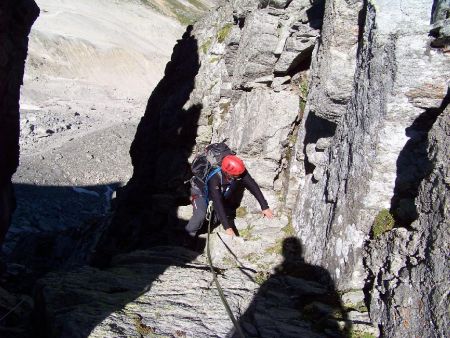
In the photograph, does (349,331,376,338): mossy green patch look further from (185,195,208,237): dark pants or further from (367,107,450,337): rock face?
(185,195,208,237): dark pants

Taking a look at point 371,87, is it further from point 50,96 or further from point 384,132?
point 50,96

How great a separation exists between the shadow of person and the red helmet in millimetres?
2913

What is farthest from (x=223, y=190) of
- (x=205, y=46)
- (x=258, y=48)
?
(x=205, y=46)

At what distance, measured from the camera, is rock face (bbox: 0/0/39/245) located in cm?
1281

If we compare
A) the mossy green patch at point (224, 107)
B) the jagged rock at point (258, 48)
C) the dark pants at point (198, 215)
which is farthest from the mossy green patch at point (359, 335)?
the mossy green patch at point (224, 107)

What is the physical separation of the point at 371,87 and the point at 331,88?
1806 mm

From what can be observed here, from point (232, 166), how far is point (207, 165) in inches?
45.2

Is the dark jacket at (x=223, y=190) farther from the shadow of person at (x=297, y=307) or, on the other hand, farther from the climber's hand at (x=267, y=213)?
the shadow of person at (x=297, y=307)

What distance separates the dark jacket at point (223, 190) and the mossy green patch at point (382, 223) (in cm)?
425

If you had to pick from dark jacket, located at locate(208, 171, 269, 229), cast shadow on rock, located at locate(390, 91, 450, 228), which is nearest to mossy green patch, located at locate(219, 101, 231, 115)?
dark jacket, located at locate(208, 171, 269, 229)

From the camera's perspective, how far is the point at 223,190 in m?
11.6

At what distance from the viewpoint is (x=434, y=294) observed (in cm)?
494

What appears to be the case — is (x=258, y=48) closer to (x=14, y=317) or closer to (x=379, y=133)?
(x=379, y=133)

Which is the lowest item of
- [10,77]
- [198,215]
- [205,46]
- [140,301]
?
[140,301]
